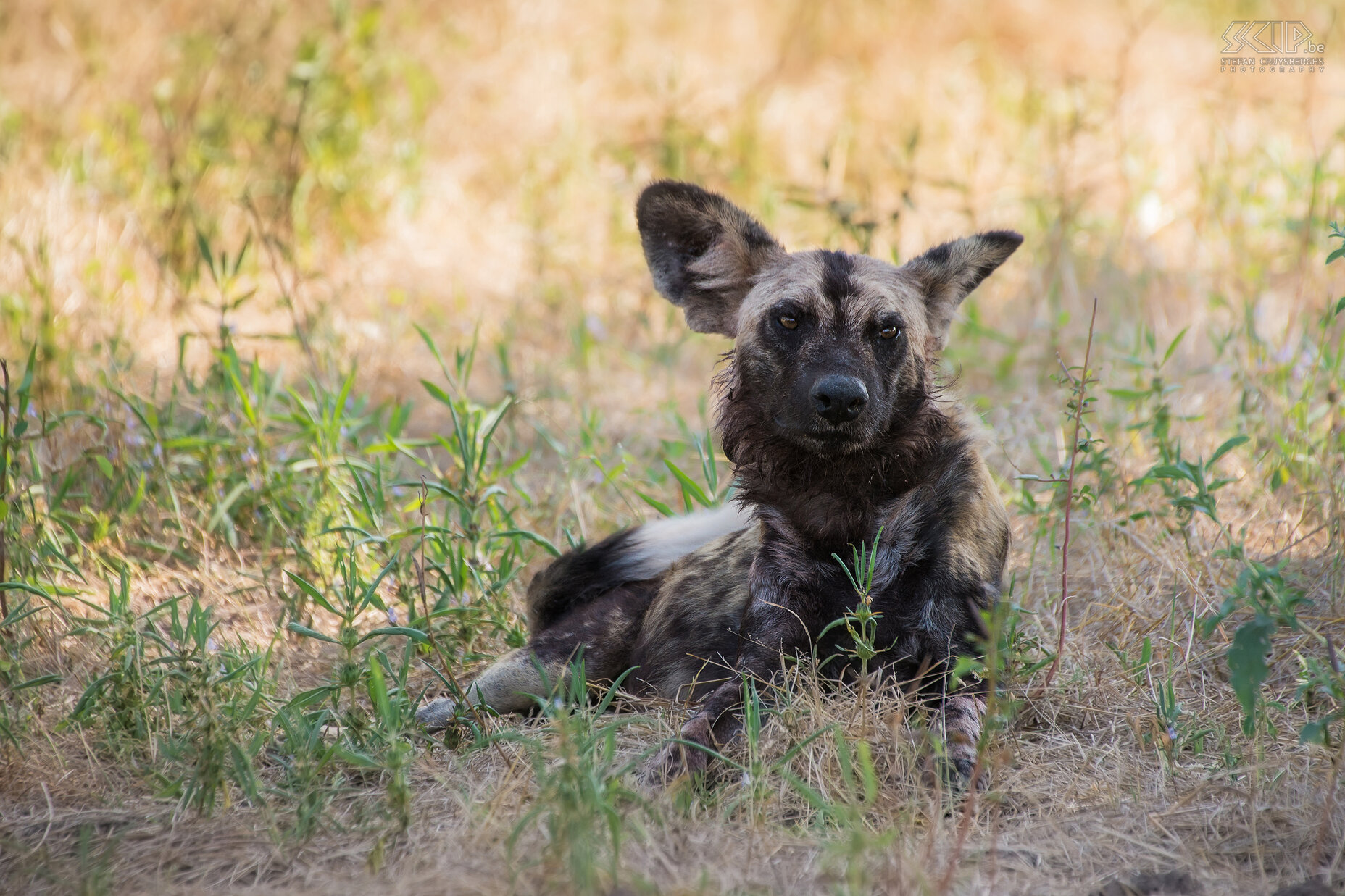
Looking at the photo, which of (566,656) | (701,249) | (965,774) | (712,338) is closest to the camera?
(965,774)

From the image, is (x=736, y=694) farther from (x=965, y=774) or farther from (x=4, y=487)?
(x=4, y=487)

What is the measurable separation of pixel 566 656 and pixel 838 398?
1058 mm

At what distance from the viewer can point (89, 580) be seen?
344 centimetres

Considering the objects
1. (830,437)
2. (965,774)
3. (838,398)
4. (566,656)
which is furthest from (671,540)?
(965,774)

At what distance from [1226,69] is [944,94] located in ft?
5.53

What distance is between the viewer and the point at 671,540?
3.31 m

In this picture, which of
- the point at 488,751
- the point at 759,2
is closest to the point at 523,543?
the point at 488,751

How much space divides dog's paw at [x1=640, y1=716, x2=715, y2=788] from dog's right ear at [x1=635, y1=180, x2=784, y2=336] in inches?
47.0

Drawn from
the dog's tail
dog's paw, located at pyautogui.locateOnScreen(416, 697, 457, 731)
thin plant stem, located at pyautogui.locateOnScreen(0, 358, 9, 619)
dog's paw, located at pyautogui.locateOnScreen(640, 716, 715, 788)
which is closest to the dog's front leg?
dog's paw, located at pyautogui.locateOnScreen(640, 716, 715, 788)

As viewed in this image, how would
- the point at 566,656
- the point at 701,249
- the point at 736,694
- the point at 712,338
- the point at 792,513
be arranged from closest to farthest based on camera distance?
the point at 736,694 < the point at 792,513 < the point at 566,656 < the point at 701,249 < the point at 712,338

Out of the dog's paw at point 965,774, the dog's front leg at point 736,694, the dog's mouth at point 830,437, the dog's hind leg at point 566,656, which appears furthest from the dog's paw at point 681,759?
the dog's mouth at point 830,437

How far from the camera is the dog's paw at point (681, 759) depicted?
2.36 m

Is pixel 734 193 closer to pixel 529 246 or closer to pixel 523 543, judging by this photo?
pixel 529 246

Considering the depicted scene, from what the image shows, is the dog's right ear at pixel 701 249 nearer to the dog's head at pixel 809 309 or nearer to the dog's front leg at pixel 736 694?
the dog's head at pixel 809 309
